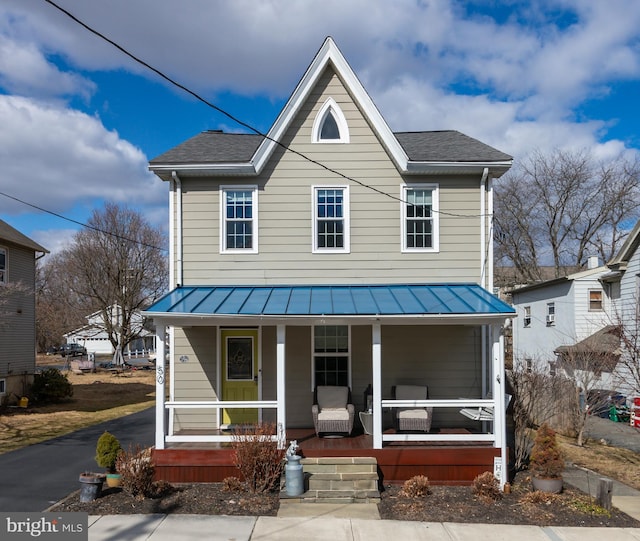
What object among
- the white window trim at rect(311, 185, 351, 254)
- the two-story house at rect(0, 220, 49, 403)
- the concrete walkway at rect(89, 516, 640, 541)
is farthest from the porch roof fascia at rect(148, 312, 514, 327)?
the two-story house at rect(0, 220, 49, 403)

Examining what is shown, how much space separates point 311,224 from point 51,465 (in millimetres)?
7940

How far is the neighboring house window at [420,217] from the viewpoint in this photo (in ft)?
41.2

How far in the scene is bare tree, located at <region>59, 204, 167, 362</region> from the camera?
38.5m

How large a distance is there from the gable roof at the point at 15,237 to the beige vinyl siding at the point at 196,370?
1323 cm

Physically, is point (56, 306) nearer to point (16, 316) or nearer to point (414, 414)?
point (16, 316)

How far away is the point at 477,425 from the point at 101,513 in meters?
7.88

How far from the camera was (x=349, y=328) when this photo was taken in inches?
488

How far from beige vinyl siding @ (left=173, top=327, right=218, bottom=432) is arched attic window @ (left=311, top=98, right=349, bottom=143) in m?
5.13

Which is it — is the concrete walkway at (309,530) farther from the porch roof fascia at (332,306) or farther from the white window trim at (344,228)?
the white window trim at (344,228)

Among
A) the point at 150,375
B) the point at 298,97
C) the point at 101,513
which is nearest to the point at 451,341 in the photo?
the point at 298,97

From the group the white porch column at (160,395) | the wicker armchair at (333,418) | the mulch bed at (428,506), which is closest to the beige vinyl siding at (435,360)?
the wicker armchair at (333,418)

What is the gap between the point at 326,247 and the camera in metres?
12.6

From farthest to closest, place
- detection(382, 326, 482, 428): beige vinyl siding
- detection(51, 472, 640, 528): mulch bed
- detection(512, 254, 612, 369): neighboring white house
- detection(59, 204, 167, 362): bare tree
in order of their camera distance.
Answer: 1. detection(59, 204, 167, 362): bare tree
2. detection(512, 254, 612, 369): neighboring white house
3. detection(382, 326, 482, 428): beige vinyl siding
4. detection(51, 472, 640, 528): mulch bed

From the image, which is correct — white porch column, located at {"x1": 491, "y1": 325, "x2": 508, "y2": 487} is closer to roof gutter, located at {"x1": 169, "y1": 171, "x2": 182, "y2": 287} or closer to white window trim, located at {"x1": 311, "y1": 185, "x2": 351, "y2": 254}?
white window trim, located at {"x1": 311, "y1": 185, "x2": 351, "y2": 254}
